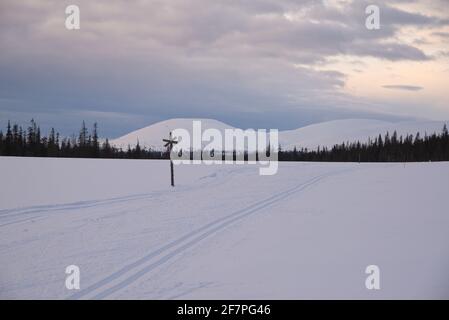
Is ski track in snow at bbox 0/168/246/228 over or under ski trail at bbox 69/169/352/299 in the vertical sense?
over

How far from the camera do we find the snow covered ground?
6320 mm

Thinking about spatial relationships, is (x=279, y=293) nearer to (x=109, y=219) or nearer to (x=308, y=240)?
(x=308, y=240)

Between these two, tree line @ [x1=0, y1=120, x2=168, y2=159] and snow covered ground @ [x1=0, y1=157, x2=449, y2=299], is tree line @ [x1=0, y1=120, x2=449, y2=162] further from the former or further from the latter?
snow covered ground @ [x1=0, y1=157, x2=449, y2=299]

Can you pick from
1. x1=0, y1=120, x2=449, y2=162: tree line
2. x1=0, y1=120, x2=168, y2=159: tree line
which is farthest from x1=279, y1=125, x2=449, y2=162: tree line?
x1=0, y1=120, x2=168, y2=159: tree line

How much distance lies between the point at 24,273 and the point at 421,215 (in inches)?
449

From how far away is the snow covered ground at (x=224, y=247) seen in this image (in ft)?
20.7

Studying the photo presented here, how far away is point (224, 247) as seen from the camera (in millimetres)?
8648

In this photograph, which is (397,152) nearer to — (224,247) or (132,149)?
(132,149)

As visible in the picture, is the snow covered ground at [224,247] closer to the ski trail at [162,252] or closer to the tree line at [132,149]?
the ski trail at [162,252]

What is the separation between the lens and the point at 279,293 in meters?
6.12

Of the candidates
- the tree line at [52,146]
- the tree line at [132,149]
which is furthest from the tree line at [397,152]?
the tree line at [52,146]

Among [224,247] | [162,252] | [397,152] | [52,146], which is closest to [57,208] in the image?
[162,252]

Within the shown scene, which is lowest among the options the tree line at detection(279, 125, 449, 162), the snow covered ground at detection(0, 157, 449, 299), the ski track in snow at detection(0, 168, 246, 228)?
the snow covered ground at detection(0, 157, 449, 299)

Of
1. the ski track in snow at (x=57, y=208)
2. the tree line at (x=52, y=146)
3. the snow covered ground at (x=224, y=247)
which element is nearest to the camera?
the snow covered ground at (x=224, y=247)
